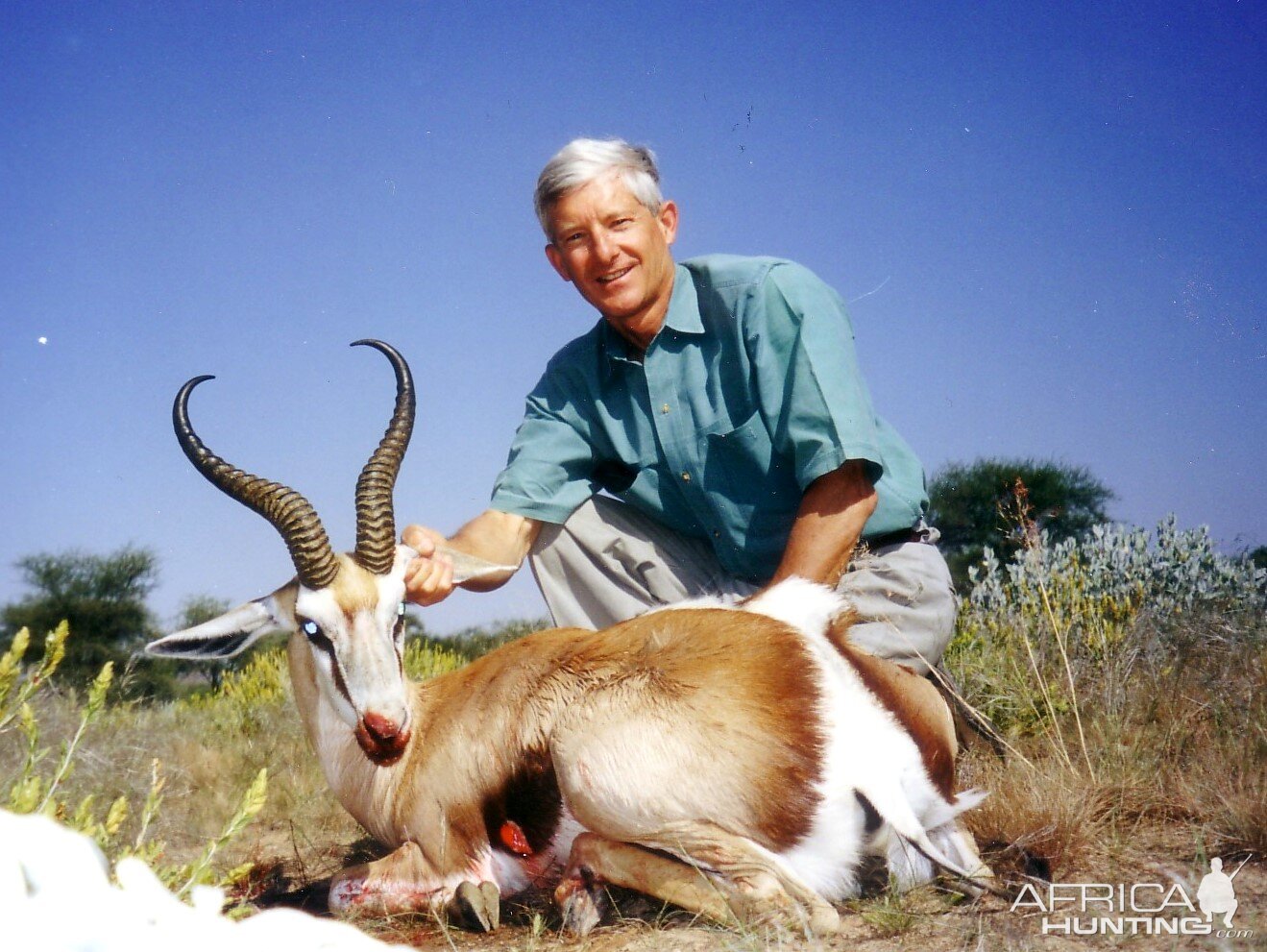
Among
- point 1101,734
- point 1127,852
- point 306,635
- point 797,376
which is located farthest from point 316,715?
point 1101,734

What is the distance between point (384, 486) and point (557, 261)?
5.50 ft

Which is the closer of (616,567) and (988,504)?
(616,567)

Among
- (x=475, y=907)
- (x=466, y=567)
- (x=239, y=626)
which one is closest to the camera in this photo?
(x=475, y=907)

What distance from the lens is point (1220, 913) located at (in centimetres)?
278

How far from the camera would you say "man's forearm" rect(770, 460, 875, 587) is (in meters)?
4.18

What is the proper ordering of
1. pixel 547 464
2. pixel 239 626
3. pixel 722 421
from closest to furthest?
pixel 239 626 → pixel 722 421 → pixel 547 464

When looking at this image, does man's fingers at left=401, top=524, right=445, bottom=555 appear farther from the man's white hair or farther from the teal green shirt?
the man's white hair

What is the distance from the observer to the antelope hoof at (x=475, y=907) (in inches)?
136

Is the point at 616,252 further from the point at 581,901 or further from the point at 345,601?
Answer: the point at 581,901

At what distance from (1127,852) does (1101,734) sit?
1233 millimetres

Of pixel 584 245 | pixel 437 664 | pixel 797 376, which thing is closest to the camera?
pixel 797 376

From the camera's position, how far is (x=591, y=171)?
16.2ft

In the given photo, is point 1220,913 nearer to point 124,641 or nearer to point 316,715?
point 316,715

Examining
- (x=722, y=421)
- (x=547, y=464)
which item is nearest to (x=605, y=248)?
(x=722, y=421)
